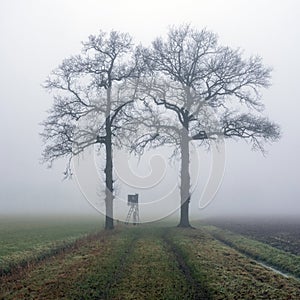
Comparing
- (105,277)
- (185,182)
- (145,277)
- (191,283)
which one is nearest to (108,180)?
(185,182)

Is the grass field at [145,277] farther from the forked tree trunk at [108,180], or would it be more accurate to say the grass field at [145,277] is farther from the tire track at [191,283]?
the forked tree trunk at [108,180]

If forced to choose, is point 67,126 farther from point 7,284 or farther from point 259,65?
point 7,284

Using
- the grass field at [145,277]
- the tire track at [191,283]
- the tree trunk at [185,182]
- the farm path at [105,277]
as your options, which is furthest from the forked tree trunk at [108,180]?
the tire track at [191,283]

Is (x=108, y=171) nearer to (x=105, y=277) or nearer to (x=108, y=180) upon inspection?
(x=108, y=180)

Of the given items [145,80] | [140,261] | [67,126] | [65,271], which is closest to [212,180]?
[145,80]

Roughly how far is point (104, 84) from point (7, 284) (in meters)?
24.4

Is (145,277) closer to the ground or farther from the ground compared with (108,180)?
closer to the ground

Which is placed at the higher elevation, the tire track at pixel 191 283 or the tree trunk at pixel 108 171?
the tree trunk at pixel 108 171

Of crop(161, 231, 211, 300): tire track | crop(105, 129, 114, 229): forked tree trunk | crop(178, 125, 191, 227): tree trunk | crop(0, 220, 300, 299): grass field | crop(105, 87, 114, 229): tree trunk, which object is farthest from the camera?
crop(178, 125, 191, 227): tree trunk

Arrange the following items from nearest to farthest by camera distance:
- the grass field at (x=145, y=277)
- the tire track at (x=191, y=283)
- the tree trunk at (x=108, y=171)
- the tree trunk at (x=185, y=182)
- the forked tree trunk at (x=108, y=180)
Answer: the tire track at (x=191, y=283) → the grass field at (x=145, y=277) → the tree trunk at (x=108, y=171) → the forked tree trunk at (x=108, y=180) → the tree trunk at (x=185, y=182)

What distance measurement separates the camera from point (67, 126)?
34.9m

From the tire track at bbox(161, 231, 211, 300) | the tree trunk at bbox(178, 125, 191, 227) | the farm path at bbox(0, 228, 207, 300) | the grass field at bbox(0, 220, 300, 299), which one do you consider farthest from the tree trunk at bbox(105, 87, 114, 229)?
the tire track at bbox(161, 231, 211, 300)

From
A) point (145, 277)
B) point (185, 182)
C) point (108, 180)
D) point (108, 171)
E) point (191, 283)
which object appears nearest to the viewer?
point (191, 283)

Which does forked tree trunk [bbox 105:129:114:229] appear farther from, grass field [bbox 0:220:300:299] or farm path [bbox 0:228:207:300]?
farm path [bbox 0:228:207:300]
